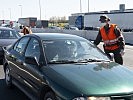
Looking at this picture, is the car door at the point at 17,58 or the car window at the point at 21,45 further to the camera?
the car window at the point at 21,45

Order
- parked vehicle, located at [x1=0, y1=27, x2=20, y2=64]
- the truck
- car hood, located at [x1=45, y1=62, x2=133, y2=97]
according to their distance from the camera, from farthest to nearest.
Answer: the truck
parked vehicle, located at [x1=0, y1=27, x2=20, y2=64]
car hood, located at [x1=45, y1=62, x2=133, y2=97]

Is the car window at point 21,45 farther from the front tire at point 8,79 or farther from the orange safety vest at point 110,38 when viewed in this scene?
the orange safety vest at point 110,38

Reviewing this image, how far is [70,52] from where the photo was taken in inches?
247

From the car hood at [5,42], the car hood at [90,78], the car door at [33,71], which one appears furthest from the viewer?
the car hood at [5,42]

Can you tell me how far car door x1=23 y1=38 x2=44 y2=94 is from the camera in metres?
5.81

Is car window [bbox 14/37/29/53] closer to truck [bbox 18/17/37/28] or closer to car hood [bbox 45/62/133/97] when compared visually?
car hood [bbox 45/62/133/97]

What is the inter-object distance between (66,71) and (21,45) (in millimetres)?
2436

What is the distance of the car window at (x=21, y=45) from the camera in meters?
7.33


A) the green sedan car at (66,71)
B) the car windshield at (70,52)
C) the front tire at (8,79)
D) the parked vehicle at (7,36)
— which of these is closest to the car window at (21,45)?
the green sedan car at (66,71)

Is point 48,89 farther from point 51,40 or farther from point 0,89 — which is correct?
point 0,89

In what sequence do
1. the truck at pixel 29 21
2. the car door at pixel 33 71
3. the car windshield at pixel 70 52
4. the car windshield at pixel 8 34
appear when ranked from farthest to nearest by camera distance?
the truck at pixel 29 21, the car windshield at pixel 8 34, the car windshield at pixel 70 52, the car door at pixel 33 71

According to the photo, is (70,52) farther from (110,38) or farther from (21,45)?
(110,38)

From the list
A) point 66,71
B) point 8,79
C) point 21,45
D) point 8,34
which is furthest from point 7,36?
point 66,71

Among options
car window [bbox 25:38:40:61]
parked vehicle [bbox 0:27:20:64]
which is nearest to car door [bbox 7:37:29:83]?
car window [bbox 25:38:40:61]
